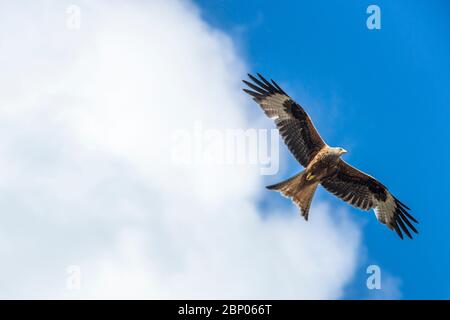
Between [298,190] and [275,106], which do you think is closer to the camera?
[298,190]

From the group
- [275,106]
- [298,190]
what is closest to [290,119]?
[275,106]

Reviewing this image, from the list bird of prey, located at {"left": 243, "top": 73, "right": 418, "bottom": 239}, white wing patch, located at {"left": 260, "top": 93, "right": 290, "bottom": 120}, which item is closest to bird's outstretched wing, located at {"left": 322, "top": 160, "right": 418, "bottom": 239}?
bird of prey, located at {"left": 243, "top": 73, "right": 418, "bottom": 239}

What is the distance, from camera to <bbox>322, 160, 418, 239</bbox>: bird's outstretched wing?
15.6m

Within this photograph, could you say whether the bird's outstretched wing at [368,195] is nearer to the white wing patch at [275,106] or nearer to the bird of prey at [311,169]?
the bird of prey at [311,169]

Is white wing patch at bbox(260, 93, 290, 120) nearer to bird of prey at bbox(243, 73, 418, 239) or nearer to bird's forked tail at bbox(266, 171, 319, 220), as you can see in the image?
bird of prey at bbox(243, 73, 418, 239)

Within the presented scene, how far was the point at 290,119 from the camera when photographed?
50.1 feet

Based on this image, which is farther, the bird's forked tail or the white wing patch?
the white wing patch

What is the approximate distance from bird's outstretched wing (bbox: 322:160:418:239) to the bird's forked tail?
79cm

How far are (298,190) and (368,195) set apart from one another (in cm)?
181

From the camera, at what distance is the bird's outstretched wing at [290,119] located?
1513 cm

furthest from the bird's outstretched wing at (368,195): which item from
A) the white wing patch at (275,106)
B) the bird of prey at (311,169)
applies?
the white wing patch at (275,106)

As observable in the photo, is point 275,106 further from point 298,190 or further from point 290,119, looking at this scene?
point 298,190
